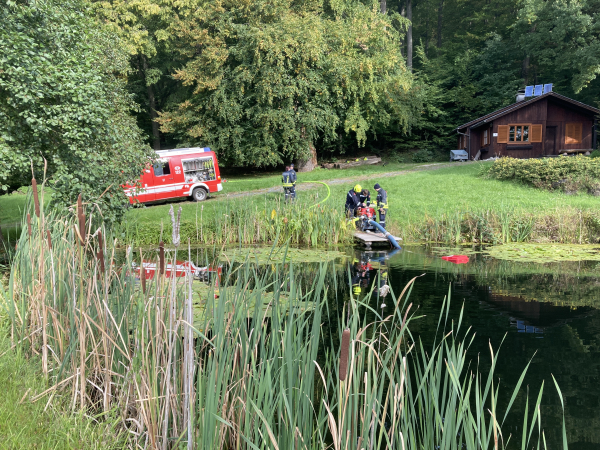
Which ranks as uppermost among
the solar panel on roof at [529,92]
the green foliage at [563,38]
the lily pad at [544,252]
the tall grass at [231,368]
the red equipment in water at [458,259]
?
the green foliage at [563,38]

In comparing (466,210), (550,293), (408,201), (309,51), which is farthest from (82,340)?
(309,51)

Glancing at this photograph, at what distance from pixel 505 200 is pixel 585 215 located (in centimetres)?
342

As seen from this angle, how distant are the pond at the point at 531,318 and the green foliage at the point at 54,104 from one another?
5.12 metres

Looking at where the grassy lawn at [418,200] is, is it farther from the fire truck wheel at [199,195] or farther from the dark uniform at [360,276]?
the dark uniform at [360,276]

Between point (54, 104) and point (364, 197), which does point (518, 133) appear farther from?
point (54, 104)

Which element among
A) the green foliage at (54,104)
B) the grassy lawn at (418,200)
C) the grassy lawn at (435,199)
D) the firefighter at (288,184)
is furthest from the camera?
the firefighter at (288,184)

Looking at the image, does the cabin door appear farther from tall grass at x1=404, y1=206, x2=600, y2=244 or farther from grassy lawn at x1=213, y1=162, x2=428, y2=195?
tall grass at x1=404, y1=206, x2=600, y2=244

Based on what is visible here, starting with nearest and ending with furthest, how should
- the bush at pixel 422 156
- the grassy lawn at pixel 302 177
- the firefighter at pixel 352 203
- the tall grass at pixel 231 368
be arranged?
the tall grass at pixel 231 368
the firefighter at pixel 352 203
the grassy lawn at pixel 302 177
the bush at pixel 422 156

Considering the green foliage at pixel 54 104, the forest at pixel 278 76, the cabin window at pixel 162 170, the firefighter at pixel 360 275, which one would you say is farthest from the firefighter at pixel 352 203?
the cabin window at pixel 162 170

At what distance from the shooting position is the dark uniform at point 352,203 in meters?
14.2

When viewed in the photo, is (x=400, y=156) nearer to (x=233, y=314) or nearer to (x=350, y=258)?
(x=350, y=258)

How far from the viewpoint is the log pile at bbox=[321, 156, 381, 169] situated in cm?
2970

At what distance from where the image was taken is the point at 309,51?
82.0 ft

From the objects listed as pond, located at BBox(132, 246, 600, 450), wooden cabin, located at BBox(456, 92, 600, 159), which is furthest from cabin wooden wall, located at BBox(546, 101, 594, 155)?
pond, located at BBox(132, 246, 600, 450)
